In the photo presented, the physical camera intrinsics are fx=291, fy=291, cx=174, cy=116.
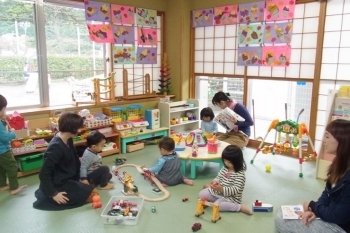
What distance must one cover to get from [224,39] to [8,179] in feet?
13.4

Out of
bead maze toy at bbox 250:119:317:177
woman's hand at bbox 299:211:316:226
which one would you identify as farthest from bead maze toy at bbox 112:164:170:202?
bead maze toy at bbox 250:119:317:177

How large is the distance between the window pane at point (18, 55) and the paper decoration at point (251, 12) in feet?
10.8

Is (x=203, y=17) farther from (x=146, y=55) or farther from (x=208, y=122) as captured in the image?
(x=208, y=122)

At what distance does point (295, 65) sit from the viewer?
457 cm

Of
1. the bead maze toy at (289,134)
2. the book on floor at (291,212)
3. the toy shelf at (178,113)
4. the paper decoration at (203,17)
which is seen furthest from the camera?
the paper decoration at (203,17)

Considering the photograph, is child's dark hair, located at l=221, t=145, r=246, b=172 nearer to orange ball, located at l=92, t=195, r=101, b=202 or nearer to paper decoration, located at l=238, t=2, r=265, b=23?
orange ball, located at l=92, t=195, r=101, b=202

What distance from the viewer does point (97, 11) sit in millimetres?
4785

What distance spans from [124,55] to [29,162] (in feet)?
8.16

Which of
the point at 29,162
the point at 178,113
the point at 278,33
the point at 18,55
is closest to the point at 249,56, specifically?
the point at 278,33

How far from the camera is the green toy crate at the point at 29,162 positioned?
3.66 metres

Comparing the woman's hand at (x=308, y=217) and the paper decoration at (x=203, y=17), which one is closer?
the woman's hand at (x=308, y=217)

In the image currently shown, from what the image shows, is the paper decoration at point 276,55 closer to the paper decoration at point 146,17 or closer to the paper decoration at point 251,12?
the paper decoration at point 251,12

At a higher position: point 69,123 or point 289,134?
point 69,123

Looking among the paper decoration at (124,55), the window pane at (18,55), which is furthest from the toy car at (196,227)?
the paper decoration at (124,55)
